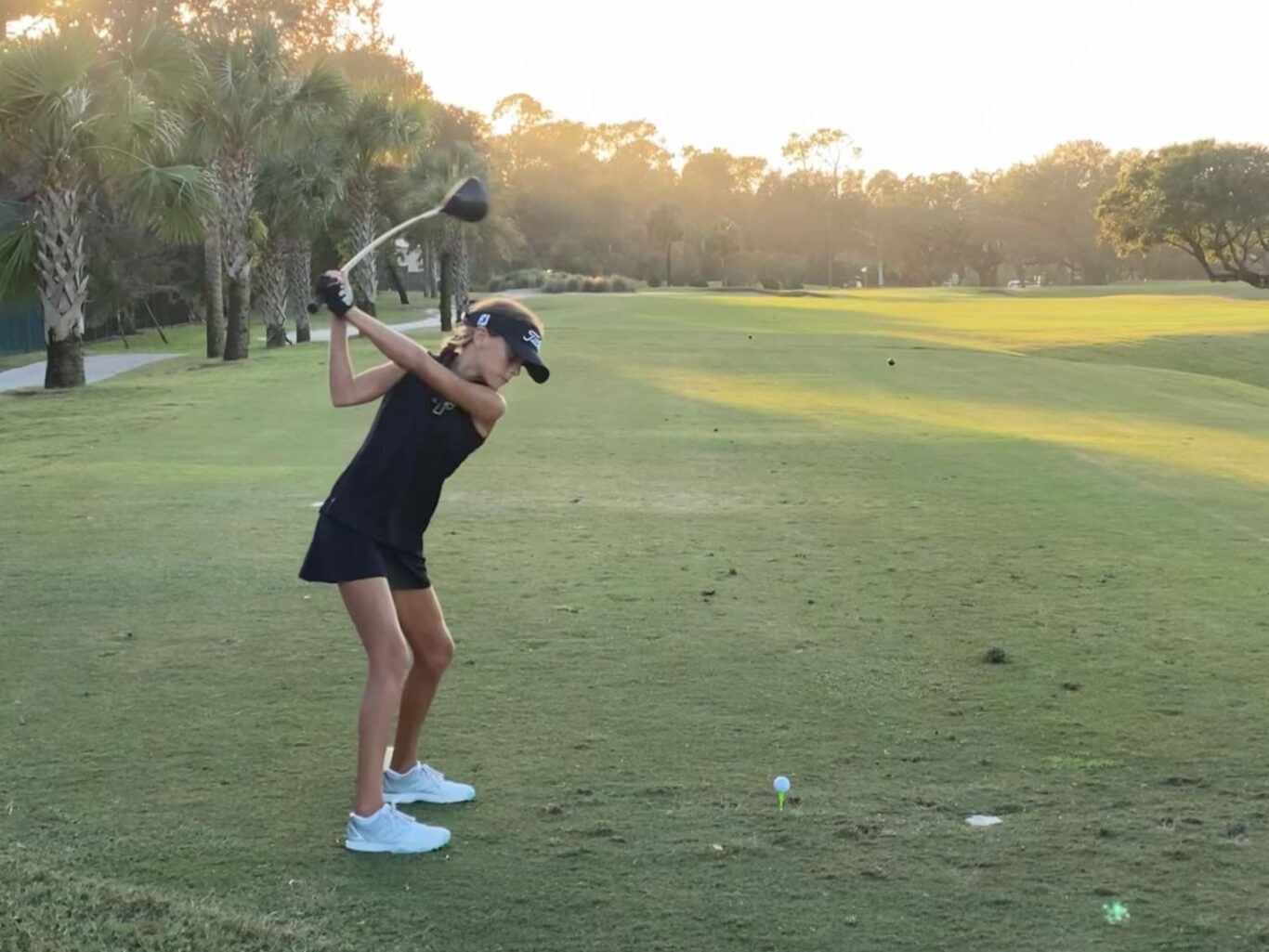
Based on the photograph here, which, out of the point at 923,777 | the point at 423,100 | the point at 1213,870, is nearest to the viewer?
the point at 1213,870

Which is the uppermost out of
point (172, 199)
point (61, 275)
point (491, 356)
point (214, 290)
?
point (172, 199)

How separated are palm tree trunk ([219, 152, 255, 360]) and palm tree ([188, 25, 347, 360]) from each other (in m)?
0.02

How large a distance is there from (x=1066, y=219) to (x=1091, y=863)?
384 ft

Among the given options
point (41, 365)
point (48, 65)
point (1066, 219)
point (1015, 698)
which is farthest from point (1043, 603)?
point (1066, 219)

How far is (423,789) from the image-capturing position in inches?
179

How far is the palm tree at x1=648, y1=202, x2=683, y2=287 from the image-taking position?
10500 centimetres

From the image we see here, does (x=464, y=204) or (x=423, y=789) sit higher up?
(x=464, y=204)

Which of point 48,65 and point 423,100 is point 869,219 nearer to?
point 423,100

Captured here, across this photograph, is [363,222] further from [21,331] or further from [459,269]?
[459,269]

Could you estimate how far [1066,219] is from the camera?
4466 inches

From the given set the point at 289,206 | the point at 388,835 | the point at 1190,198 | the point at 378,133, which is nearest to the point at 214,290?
the point at 289,206

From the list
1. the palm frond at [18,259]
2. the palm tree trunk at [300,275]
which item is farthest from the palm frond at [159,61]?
the palm tree trunk at [300,275]

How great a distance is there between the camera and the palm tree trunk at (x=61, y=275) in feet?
72.5

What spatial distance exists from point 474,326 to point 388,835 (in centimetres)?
159
